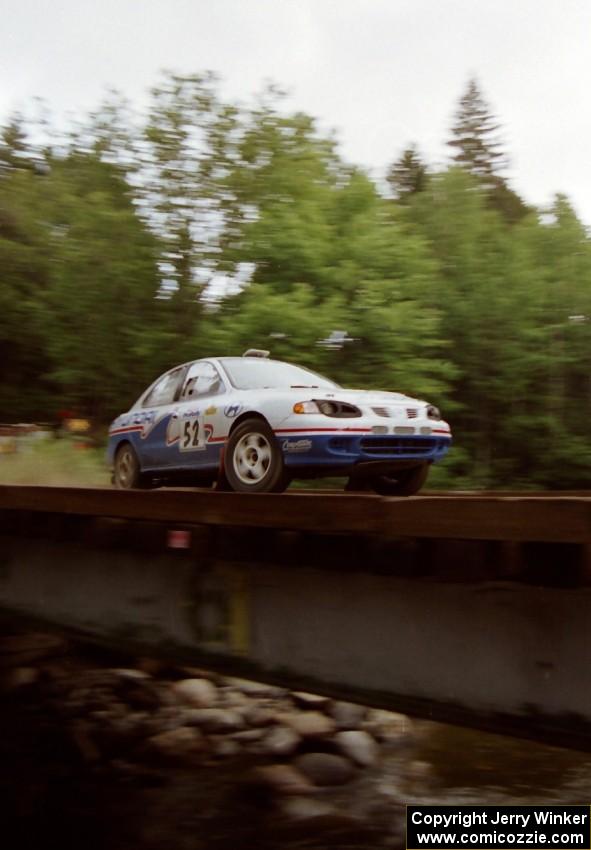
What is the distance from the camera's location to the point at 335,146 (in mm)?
25844

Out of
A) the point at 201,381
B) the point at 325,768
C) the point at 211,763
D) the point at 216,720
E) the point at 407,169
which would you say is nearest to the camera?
the point at 201,381

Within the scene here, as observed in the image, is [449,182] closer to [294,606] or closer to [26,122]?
[26,122]

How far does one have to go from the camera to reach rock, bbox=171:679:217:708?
577 inches

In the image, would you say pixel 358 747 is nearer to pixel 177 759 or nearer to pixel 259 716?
pixel 259 716

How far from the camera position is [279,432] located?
798cm

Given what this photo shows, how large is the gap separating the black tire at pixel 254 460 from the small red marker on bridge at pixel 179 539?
0.84m

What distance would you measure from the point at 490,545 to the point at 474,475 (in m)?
21.0

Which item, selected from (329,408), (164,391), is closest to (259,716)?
(164,391)

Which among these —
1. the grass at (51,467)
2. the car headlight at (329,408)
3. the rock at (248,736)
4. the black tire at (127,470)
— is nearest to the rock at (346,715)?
the rock at (248,736)

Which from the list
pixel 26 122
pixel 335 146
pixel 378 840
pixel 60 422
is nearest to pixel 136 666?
pixel 378 840

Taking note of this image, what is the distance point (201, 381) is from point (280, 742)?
18.3ft

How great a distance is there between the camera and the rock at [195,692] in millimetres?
14651

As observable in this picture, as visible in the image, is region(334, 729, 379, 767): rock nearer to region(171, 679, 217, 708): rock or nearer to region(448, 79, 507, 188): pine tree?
region(171, 679, 217, 708): rock

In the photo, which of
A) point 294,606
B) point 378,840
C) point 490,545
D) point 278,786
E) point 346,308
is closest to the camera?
point 490,545
